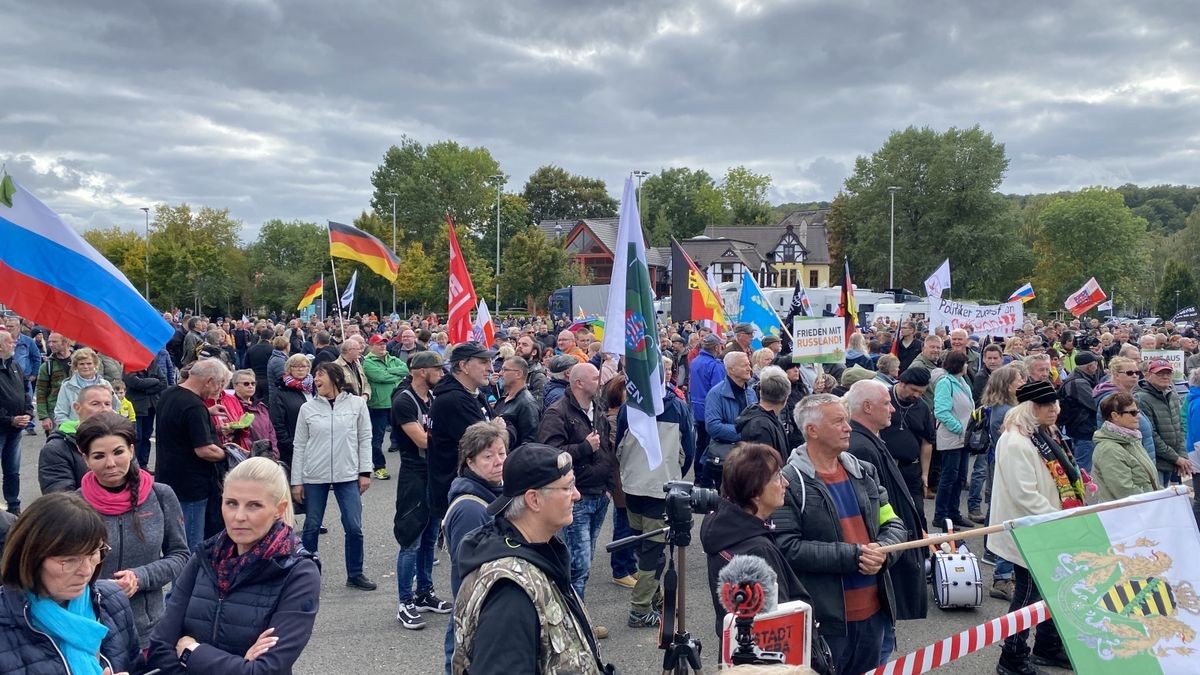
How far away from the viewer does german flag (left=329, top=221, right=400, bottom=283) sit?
1366cm

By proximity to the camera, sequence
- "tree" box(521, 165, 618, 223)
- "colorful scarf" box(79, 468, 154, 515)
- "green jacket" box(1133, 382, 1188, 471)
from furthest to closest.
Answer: "tree" box(521, 165, 618, 223)
"green jacket" box(1133, 382, 1188, 471)
"colorful scarf" box(79, 468, 154, 515)

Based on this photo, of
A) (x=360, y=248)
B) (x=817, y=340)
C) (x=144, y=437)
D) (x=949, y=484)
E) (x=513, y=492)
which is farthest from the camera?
(x=360, y=248)

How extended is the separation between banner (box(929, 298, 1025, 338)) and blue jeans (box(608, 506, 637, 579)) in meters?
9.64

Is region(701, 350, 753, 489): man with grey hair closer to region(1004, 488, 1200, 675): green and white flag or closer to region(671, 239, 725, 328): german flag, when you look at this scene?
region(1004, 488, 1200, 675): green and white flag

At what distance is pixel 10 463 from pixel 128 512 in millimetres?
6209

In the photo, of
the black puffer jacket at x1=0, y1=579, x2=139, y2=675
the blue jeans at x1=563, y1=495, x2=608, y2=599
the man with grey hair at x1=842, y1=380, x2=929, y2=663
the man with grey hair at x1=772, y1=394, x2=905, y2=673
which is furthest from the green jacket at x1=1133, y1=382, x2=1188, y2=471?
the black puffer jacket at x1=0, y1=579, x2=139, y2=675

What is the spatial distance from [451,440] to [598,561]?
2.50m

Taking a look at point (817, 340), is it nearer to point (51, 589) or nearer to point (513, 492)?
point (513, 492)

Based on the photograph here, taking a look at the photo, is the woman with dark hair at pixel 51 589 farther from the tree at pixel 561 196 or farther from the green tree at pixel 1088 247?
the tree at pixel 561 196

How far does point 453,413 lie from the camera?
6.02 m

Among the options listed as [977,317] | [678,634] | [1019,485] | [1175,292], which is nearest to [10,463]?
[678,634]

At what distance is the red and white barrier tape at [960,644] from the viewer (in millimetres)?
3736

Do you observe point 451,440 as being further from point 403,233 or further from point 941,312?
point 403,233

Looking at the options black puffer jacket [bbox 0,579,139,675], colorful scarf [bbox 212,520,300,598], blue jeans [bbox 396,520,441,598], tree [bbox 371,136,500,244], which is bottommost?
blue jeans [bbox 396,520,441,598]
